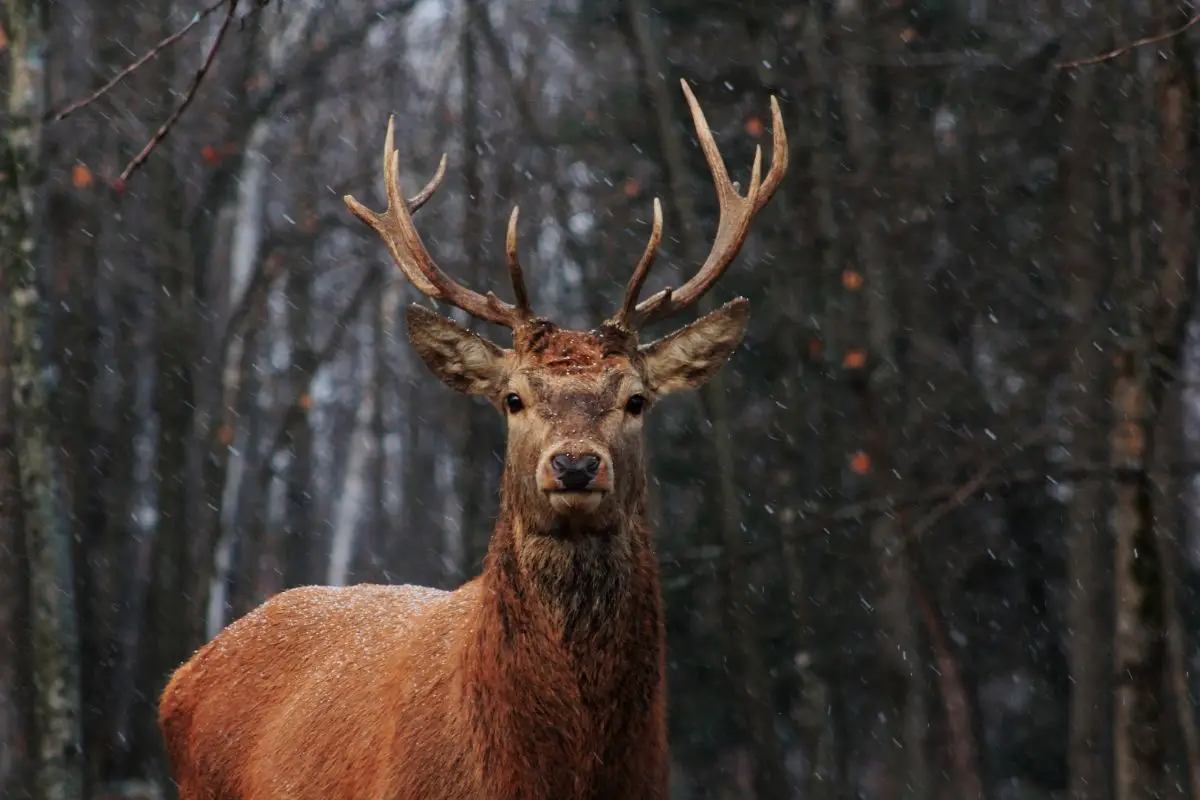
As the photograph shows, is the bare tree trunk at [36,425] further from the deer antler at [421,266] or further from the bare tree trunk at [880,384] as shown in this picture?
the bare tree trunk at [880,384]

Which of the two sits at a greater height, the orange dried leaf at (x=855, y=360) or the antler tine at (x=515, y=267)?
the antler tine at (x=515, y=267)

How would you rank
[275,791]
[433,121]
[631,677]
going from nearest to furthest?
[631,677]
[275,791]
[433,121]

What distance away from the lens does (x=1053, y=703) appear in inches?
780

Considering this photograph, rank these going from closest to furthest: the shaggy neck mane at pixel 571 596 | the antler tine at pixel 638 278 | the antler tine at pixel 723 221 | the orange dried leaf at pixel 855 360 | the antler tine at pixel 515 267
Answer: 1. the shaggy neck mane at pixel 571 596
2. the antler tine at pixel 515 267
3. the antler tine at pixel 638 278
4. the antler tine at pixel 723 221
5. the orange dried leaf at pixel 855 360

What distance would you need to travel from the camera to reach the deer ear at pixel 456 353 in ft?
20.9

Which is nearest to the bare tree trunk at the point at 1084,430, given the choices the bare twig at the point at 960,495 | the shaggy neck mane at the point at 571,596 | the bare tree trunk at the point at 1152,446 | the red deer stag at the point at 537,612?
the bare twig at the point at 960,495

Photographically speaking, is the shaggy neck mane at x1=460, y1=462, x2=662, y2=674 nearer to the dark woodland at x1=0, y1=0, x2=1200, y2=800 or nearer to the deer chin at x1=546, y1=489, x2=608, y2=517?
the deer chin at x1=546, y1=489, x2=608, y2=517

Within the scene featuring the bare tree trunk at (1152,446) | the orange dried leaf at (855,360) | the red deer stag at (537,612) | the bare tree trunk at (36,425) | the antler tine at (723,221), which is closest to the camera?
the red deer stag at (537,612)

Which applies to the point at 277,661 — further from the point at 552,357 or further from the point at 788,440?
the point at 788,440

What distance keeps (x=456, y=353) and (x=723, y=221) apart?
1.23 metres

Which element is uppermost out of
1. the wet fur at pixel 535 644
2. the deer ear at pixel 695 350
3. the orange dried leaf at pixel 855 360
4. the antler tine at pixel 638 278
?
the antler tine at pixel 638 278

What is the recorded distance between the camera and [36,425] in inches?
391

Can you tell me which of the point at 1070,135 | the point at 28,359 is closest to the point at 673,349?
the point at 28,359

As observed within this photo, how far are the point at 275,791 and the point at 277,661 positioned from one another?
3.10ft
